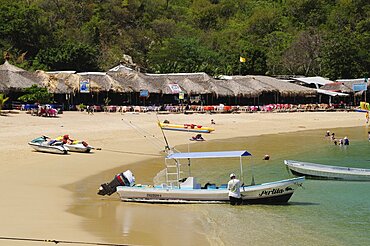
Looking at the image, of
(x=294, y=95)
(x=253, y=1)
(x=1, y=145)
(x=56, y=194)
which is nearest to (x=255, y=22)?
(x=253, y=1)

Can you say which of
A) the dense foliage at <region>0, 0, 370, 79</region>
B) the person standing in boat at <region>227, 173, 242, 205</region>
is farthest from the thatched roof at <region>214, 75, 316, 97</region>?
the person standing in boat at <region>227, 173, 242, 205</region>

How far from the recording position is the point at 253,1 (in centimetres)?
10225

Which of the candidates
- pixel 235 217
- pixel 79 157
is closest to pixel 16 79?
pixel 79 157

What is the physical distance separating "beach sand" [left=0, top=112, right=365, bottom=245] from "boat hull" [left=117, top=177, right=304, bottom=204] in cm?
57

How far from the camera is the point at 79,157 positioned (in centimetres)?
2548

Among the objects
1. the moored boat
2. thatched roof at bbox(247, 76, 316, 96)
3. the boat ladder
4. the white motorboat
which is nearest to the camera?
the white motorboat

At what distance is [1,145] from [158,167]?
704 centimetres

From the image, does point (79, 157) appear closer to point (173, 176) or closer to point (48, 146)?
point (48, 146)

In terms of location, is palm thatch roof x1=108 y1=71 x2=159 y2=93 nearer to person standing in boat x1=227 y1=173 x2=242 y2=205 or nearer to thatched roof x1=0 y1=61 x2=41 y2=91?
thatched roof x1=0 y1=61 x2=41 y2=91

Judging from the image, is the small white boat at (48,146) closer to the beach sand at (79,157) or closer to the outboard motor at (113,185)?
the beach sand at (79,157)

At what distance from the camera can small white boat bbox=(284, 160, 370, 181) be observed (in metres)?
23.1

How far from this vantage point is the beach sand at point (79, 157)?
14.4m

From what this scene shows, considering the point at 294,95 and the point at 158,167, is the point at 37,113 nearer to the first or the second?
the point at 158,167

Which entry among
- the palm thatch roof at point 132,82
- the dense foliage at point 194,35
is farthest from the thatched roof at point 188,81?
the dense foliage at point 194,35
